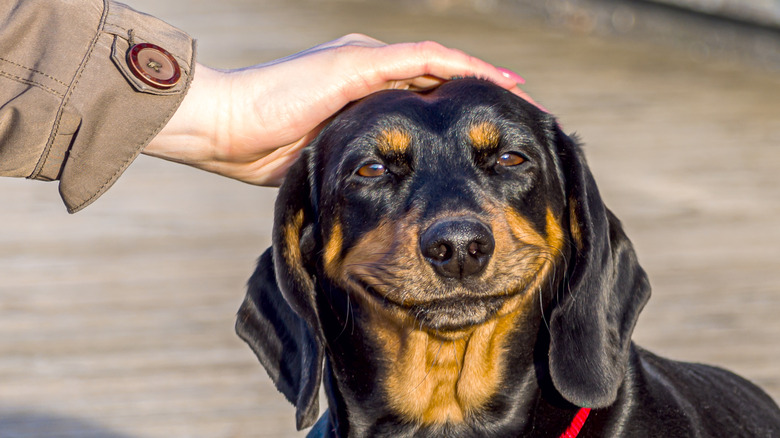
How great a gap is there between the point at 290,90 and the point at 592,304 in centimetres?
113

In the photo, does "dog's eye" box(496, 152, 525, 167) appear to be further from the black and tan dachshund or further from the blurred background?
the blurred background

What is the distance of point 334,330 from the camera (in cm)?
325

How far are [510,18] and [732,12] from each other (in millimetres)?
3713

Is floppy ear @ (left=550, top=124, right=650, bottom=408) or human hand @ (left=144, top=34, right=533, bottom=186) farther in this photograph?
human hand @ (left=144, top=34, right=533, bottom=186)

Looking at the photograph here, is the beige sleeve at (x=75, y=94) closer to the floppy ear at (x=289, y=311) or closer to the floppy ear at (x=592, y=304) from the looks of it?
the floppy ear at (x=289, y=311)

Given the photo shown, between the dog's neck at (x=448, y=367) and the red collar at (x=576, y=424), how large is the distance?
0.14 meters

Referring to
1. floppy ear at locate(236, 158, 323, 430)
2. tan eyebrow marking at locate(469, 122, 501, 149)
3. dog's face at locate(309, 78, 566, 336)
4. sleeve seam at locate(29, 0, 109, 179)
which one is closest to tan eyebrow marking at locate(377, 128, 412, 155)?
dog's face at locate(309, 78, 566, 336)

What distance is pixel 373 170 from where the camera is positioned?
10.2 feet

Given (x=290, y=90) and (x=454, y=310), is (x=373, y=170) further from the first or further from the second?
(x=454, y=310)

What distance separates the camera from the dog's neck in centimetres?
308

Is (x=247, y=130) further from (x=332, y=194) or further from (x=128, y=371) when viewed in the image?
(x=128, y=371)

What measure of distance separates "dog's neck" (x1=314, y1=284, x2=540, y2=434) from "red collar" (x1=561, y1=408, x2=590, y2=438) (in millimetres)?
137

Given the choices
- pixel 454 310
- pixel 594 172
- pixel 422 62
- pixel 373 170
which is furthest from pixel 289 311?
pixel 594 172

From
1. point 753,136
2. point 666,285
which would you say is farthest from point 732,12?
point 666,285
